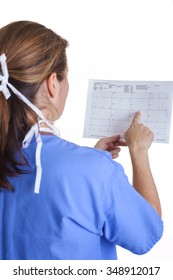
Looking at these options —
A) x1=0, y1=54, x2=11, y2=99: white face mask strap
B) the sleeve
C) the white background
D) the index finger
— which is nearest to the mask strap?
x1=0, y1=54, x2=11, y2=99: white face mask strap

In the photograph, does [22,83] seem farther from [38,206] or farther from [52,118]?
[38,206]

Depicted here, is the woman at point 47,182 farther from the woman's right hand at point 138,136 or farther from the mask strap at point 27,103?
the woman's right hand at point 138,136

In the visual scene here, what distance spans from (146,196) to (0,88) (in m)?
0.35

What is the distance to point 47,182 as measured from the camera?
70 cm

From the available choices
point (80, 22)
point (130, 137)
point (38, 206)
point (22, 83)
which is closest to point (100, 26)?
point (80, 22)

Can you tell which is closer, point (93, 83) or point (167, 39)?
point (93, 83)

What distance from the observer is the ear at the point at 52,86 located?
2.48 ft

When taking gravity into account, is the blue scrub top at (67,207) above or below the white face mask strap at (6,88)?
below

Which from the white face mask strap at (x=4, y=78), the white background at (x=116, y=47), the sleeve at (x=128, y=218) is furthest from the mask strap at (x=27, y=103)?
the white background at (x=116, y=47)

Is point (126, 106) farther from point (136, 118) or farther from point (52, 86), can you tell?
point (52, 86)

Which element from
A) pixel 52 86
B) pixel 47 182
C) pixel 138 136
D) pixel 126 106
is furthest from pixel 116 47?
pixel 47 182

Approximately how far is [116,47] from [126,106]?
2.88ft

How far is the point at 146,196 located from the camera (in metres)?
0.80

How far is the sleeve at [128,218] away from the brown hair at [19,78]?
0.58ft
